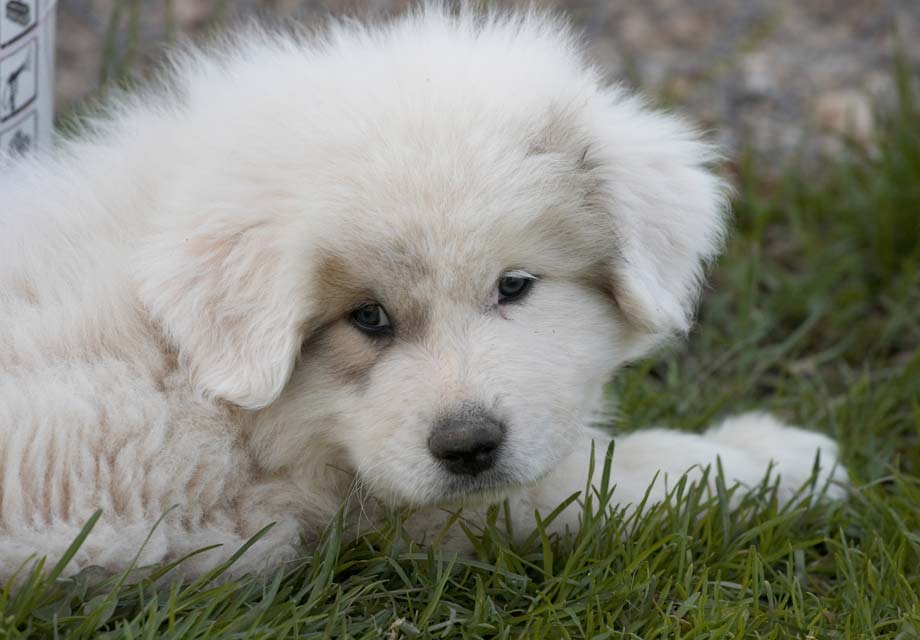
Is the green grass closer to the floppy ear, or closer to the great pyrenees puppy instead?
the great pyrenees puppy

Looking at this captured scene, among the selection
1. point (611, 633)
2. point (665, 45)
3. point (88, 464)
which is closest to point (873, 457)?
point (611, 633)

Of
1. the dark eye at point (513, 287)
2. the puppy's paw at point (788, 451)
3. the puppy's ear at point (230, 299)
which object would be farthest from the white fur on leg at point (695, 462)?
the puppy's ear at point (230, 299)

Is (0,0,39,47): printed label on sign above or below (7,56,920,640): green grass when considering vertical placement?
above

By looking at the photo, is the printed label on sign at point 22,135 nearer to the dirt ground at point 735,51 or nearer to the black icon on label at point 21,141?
the black icon on label at point 21,141

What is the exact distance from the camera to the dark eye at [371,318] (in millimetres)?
2924

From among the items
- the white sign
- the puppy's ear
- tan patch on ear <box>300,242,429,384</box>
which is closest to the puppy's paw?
tan patch on ear <box>300,242,429,384</box>

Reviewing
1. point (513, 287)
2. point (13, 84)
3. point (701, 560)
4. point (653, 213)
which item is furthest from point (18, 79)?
point (701, 560)

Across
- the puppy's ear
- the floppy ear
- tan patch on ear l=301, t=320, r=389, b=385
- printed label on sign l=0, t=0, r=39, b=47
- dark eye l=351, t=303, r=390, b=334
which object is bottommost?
the floppy ear

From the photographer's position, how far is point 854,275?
17.1ft

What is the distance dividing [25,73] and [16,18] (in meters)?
0.20

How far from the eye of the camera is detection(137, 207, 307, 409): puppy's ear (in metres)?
2.83

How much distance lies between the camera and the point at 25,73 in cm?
406

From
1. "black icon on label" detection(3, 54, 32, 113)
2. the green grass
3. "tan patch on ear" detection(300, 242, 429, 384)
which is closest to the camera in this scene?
the green grass

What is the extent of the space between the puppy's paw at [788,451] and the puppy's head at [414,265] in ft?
2.73
